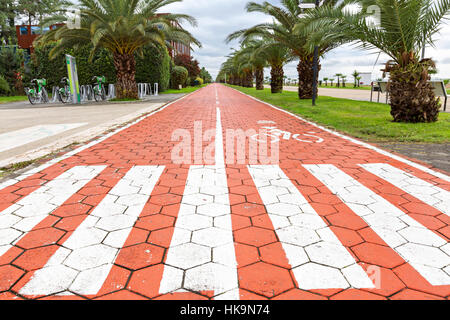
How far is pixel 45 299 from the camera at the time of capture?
193 cm

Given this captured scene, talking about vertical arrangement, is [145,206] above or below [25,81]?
below

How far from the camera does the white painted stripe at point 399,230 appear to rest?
88.4 inches

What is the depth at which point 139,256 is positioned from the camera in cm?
239

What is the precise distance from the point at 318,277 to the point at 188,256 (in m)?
0.97

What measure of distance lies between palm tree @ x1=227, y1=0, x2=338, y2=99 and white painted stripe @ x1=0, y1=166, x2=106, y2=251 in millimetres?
14899

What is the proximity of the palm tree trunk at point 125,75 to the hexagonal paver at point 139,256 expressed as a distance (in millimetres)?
17376

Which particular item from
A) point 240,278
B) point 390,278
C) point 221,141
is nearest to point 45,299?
point 240,278

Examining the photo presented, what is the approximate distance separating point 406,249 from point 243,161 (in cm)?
292

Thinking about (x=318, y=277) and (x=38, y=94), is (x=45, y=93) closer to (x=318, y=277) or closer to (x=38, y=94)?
(x=38, y=94)

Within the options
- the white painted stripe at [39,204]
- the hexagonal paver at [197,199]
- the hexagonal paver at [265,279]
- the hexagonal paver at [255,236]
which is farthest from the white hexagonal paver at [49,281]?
the hexagonal paver at [197,199]

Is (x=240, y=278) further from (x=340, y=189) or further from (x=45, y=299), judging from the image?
(x=340, y=189)

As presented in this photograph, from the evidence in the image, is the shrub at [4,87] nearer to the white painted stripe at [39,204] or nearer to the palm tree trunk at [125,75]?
the palm tree trunk at [125,75]

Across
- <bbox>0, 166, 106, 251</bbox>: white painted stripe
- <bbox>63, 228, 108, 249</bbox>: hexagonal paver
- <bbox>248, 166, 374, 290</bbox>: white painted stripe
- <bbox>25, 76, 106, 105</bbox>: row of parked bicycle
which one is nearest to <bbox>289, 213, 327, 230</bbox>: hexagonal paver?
<bbox>248, 166, 374, 290</bbox>: white painted stripe

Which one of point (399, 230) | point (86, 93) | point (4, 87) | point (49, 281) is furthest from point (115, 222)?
point (4, 87)
